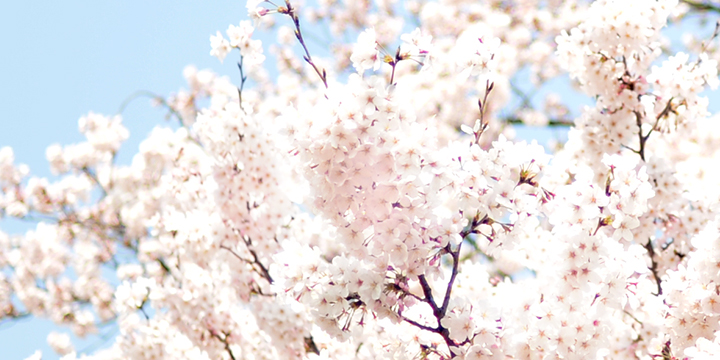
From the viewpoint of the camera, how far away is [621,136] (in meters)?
3.92

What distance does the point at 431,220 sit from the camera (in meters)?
2.29

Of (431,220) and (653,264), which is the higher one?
(431,220)

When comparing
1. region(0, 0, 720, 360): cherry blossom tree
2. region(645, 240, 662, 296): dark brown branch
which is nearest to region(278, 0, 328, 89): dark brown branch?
region(0, 0, 720, 360): cherry blossom tree

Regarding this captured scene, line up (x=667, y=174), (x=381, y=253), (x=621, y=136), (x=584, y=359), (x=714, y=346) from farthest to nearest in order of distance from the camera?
(x=621, y=136) < (x=667, y=174) < (x=584, y=359) < (x=381, y=253) < (x=714, y=346)

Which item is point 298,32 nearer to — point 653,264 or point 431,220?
point 431,220

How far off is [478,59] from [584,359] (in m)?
1.33

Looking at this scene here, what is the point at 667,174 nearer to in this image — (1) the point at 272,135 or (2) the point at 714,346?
(2) the point at 714,346

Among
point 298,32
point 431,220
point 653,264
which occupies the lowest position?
point 653,264

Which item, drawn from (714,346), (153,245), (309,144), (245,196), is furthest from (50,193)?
(714,346)

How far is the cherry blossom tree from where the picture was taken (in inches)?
87.5

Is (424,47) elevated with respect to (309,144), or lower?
elevated

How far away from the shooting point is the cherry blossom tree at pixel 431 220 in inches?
87.5

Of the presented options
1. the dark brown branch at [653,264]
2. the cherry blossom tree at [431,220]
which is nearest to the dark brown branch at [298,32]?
the cherry blossom tree at [431,220]

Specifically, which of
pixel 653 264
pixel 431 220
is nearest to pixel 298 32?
pixel 431 220
